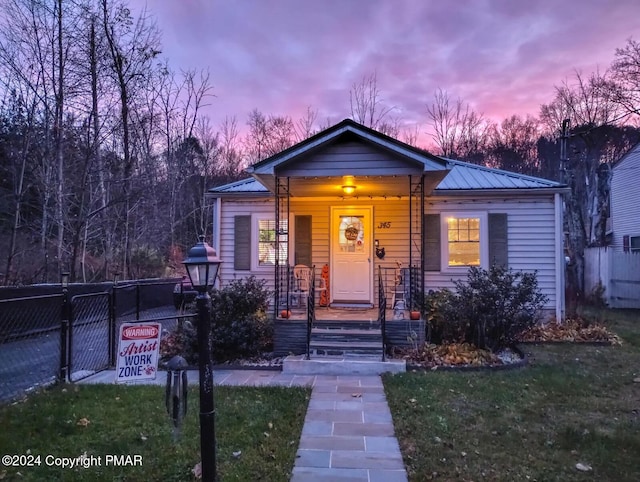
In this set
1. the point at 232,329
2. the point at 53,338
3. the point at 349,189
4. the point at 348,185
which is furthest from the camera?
the point at 349,189

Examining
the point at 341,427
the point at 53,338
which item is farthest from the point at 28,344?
the point at 341,427

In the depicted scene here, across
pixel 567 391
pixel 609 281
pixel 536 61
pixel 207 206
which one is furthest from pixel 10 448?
pixel 207 206

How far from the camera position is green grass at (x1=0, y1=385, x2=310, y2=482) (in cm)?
350

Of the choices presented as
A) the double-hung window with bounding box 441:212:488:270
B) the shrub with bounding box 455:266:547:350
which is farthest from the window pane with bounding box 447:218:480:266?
the shrub with bounding box 455:266:547:350

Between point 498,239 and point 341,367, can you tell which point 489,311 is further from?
point 498,239

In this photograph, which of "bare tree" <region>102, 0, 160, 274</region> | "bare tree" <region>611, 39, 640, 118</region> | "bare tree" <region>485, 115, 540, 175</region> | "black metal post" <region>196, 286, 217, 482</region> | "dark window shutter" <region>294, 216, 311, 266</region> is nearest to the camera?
"black metal post" <region>196, 286, 217, 482</region>

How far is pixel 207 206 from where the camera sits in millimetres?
23703

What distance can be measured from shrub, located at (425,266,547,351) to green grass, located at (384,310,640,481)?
69cm

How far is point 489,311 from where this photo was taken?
297 inches

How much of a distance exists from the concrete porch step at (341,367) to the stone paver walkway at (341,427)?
0.43ft

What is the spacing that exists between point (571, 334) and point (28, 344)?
1004cm

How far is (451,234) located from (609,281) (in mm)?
8439

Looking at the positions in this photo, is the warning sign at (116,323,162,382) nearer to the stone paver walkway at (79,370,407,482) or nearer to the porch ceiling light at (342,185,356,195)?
the stone paver walkway at (79,370,407,482)

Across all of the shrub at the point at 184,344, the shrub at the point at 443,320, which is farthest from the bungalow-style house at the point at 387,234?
the shrub at the point at 184,344
